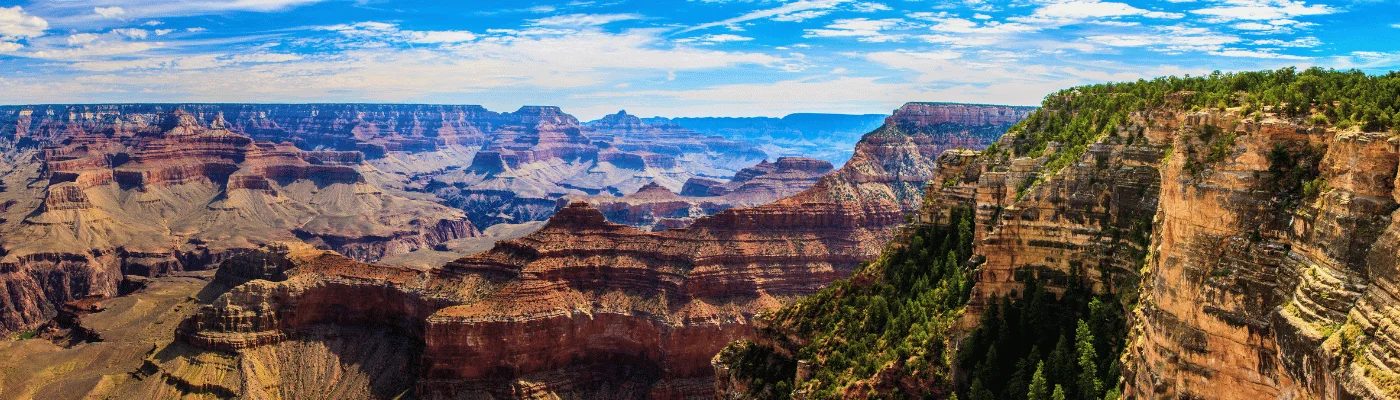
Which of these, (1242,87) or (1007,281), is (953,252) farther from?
(1242,87)

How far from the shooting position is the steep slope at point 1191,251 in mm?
20656

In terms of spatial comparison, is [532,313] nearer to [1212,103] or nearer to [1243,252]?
[1212,103]

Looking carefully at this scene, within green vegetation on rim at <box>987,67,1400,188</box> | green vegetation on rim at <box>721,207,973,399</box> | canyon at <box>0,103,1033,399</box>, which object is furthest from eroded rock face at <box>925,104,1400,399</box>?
canyon at <box>0,103,1033,399</box>

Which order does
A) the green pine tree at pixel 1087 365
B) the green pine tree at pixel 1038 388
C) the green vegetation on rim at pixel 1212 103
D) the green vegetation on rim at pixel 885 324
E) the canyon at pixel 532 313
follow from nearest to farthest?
the green vegetation on rim at pixel 1212 103
the green pine tree at pixel 1087 365
the green pine tree at pixel 1038 388
the green vegetation on rim at pixel 885 324
the canyon at pixel 532 313

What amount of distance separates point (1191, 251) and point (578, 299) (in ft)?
230

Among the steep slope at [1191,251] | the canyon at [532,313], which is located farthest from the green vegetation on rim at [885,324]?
the canyon at [532,313]

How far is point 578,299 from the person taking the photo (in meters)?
90.9

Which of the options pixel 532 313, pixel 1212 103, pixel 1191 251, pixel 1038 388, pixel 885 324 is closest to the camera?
pixel 1191 251

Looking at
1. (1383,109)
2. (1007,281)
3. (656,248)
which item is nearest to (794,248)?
(656,248)

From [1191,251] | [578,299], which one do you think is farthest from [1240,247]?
[578,299]

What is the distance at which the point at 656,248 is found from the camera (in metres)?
98.8

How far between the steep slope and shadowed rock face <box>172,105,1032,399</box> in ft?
146

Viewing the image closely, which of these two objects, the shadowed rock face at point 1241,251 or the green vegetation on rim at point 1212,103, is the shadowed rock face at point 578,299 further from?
the shadowed rock face at point 1241,251

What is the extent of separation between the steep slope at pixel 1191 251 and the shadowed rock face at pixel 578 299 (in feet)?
146
